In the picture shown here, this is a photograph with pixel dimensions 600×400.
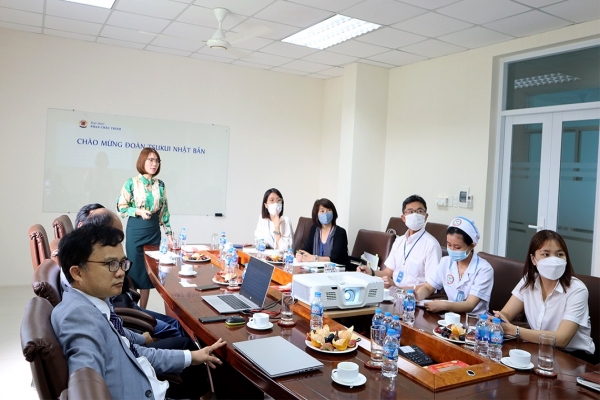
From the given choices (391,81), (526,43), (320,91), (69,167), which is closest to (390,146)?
(391,81)

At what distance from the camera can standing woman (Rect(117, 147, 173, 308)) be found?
420 centimetres

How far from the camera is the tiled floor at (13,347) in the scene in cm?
289

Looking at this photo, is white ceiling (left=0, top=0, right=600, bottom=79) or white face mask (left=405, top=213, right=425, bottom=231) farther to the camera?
white ceiling (left=0, top=0, right=600, bottom=79)

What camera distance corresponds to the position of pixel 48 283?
6.23 feet

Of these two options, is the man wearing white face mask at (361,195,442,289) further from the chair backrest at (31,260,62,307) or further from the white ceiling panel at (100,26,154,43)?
the white ceiling panel at (100,26,154,43)

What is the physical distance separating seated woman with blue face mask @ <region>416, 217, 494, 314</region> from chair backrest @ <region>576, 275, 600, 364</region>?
476mm

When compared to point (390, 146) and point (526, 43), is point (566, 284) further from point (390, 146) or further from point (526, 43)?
point (390, 146)

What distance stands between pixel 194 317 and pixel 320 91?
17.5ft

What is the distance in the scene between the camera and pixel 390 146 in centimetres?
608

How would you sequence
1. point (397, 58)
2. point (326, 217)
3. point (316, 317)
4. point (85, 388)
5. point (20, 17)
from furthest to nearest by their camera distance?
point (397, 58)
point (20, 17)
point (326, 217)
point (316, 317)
point (85, 388)

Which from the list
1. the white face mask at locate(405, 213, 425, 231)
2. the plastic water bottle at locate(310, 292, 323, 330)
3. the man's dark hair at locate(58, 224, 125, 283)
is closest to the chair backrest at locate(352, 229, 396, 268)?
the white face mask at locate(405, 213, 425, 231)

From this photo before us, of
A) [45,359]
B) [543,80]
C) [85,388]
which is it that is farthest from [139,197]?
[543,80]

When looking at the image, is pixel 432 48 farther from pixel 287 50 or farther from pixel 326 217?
pixel 326 217

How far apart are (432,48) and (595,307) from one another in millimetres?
3446
